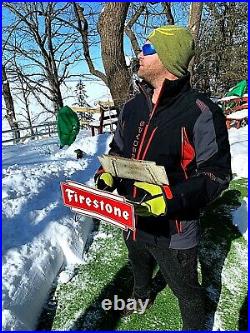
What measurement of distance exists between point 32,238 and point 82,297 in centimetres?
75

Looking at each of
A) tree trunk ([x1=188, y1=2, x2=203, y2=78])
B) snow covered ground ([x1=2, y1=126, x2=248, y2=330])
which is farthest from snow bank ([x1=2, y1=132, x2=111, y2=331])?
tree trunk ([x1=188, y1=2, x2=203, y2=78])

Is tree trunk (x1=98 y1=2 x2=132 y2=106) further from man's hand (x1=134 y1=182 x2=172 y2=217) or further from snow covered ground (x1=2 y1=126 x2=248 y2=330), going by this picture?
man's hand (x1=134 y1=182 x2=172 y2=217)

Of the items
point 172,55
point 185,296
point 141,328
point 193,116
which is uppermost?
point 172,55

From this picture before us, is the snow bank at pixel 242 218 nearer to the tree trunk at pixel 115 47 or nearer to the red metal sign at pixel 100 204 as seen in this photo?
the red metal sign at pixel 100 204

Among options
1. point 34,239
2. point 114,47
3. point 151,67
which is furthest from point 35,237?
point 114,47

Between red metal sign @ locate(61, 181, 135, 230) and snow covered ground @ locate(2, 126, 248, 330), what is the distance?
1.10 metres

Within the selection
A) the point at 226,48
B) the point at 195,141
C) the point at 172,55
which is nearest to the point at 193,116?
the point at 195,141

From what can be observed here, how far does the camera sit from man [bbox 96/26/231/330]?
163cm

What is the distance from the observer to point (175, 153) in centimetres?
179

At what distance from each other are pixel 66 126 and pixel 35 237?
4.06 metres

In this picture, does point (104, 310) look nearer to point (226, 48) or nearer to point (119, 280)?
point (119, 280)

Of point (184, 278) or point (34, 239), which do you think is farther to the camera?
point (34, 239)

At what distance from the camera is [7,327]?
7.14 ft

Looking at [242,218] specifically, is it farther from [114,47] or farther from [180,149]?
[114,47]
